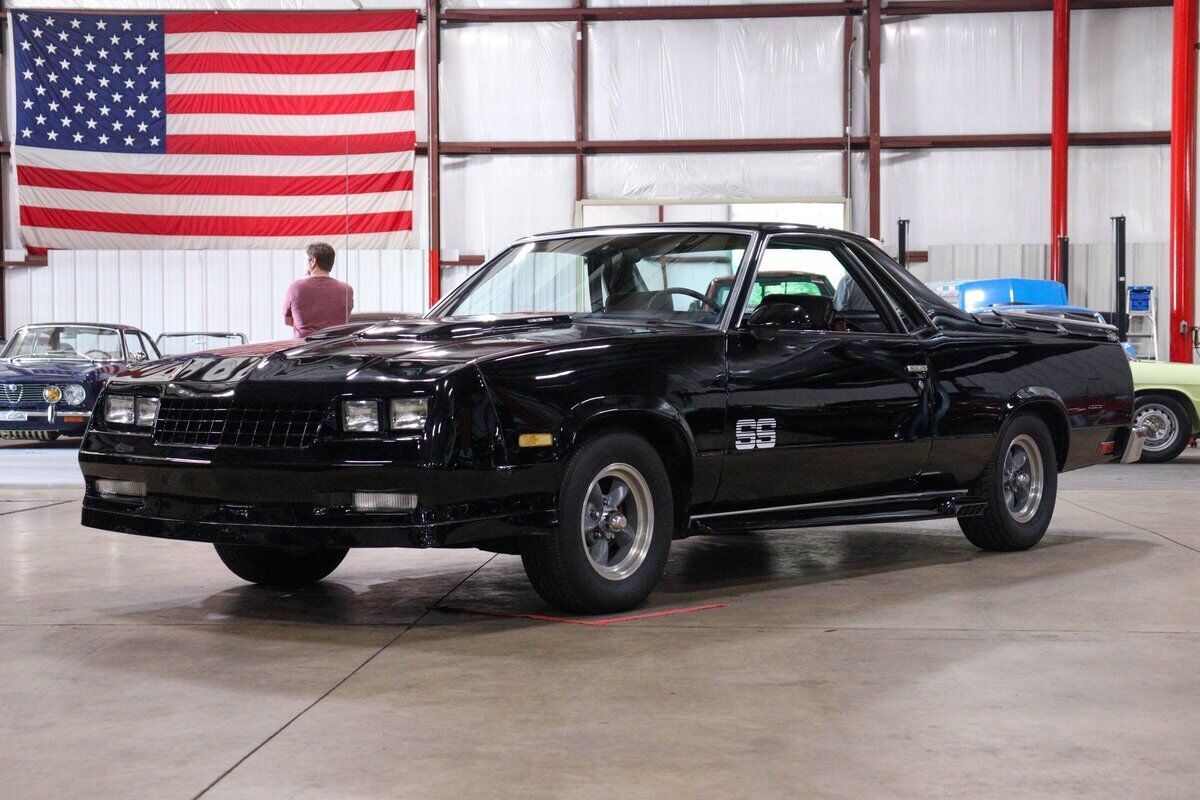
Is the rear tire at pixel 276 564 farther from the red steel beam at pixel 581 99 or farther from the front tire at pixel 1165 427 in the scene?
the red steel beam at pixel 581 99

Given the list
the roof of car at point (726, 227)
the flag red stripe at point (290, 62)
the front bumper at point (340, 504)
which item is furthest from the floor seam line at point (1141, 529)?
the flag red stripe at point (290, 62)

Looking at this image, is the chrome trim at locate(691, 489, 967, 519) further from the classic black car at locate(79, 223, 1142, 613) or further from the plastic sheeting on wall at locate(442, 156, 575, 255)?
the plastic sheeting on wall at locate(442, 156, 575, 255)

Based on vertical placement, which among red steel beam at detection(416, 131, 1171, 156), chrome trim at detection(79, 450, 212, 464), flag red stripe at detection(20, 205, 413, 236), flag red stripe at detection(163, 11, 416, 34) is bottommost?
chrome trim at detection(79, 450, 212, 464)

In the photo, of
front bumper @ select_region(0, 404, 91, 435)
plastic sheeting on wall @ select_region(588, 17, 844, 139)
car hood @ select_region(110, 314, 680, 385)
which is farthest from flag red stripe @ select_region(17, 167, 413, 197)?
car hood @ select_region(110, 314, 680, 385)

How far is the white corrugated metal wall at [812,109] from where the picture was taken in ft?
74.3

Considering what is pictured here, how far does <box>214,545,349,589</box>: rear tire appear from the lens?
5543 mm

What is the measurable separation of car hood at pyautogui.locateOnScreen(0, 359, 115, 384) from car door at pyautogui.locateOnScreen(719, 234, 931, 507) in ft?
32.7

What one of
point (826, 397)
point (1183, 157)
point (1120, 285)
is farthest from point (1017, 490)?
point (1183, 157)

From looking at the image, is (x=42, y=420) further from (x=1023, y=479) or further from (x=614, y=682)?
(x=614, y=682)

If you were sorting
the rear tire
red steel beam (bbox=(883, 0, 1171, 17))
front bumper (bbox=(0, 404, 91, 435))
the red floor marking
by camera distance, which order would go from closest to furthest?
the red floor marking → the rear tire → front bumper (bbox=(0, 404, 91, 435)) → red steel beam (bbox=(883, 0, 1171, 17))

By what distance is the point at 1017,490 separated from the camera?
6816mm

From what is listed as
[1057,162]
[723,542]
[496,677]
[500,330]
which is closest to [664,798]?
[496,677]

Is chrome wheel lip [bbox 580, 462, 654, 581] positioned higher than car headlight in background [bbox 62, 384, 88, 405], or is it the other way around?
car headlight in background [bbox 62, 384, 88, 405]

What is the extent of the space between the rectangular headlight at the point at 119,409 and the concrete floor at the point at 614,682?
0.69 metres
